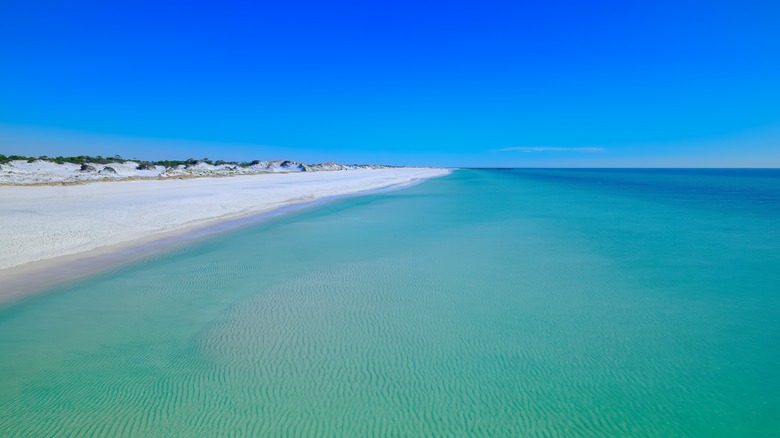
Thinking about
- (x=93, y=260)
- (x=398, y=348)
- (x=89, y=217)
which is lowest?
(x=398, y=348)

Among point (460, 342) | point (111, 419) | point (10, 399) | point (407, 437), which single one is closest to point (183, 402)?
point (111, 419)

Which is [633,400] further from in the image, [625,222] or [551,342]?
[625,222]

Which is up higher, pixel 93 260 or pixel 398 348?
pixel 93 260

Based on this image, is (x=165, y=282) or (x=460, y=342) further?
(x=165, y=282)

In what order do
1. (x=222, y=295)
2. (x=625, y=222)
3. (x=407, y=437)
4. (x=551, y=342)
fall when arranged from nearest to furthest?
(x=407, y=437) → (x=551, y=342) → (x=222, y=295) → (x=625, y=222)

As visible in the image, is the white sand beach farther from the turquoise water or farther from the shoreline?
the turquoise water

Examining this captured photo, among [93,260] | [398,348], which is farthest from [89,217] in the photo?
[398,348]

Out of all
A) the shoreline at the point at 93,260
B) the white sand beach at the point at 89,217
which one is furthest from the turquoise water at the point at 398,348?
the white sand beach at the point at 89,217

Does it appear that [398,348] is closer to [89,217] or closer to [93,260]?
[93,260]
